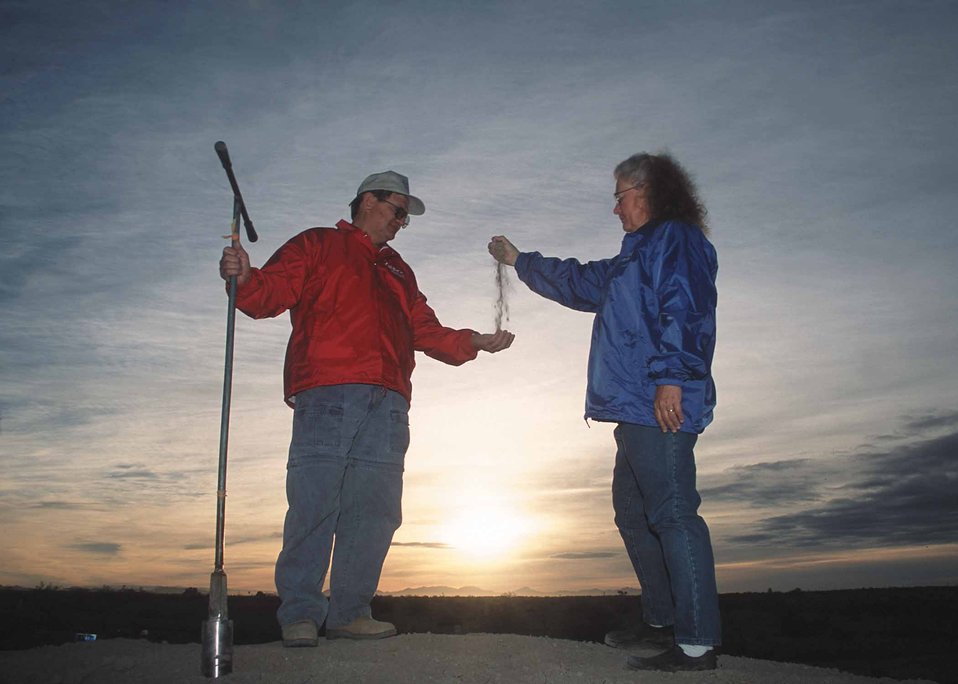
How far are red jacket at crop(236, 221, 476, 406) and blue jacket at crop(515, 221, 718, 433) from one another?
156 cm

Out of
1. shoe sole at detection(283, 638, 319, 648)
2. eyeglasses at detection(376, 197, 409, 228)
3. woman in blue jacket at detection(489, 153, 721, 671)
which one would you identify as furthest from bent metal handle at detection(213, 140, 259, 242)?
shoe sole at detection(283, 638, 319, 648)

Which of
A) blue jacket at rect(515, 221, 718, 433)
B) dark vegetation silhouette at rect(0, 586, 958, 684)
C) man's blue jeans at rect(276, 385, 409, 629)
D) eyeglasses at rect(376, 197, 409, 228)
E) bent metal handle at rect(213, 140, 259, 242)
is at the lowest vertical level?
dark vegetation silhouette at rect(0, 586, 958, 684)

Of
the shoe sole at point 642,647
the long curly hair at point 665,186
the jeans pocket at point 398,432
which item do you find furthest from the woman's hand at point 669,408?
the jeans pocket at point 398,432

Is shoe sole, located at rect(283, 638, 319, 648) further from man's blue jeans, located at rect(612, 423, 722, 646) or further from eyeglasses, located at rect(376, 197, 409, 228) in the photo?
eyeglasses, located at rect(376, 197, 409, 228)

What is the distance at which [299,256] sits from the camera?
224 inches

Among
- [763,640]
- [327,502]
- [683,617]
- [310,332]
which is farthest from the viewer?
[763,640]

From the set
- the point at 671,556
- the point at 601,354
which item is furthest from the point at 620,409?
the point at 671,556

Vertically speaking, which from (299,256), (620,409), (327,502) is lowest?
(327,502)

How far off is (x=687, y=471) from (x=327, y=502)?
7.58 ft

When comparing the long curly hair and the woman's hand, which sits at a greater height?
the long curly hair

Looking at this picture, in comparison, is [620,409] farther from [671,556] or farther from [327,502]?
[327,502]

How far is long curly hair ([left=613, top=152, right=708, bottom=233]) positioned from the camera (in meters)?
5.06

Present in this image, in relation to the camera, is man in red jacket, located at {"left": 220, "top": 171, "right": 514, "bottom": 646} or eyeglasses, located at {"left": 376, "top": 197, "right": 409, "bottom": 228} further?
eyeglasses, located at {"left": 376, "top": 197, "right": 409, "bottom": 228}

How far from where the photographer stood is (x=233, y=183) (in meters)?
4.72
